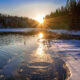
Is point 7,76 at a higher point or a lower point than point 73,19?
lower

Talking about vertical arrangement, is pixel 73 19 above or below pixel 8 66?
above

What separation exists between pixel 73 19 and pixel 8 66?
1440 inches

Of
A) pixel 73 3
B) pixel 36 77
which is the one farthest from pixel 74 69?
pixel 73 3

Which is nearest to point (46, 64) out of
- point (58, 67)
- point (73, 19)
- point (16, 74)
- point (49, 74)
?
point (58, 67)

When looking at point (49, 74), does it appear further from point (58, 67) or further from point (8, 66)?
point (8, 66)

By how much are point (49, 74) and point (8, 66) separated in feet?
8.27

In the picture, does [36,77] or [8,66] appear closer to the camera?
[36,77]

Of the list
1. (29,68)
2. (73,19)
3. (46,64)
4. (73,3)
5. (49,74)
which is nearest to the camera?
(49,74)

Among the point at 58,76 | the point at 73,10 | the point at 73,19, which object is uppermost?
the point at 73,10

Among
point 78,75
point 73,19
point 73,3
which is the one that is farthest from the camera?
point 73,3

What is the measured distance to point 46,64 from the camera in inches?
292

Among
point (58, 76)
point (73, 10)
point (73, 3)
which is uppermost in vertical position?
point (73, 3)

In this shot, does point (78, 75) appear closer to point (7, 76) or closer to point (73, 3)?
point (7, 76)

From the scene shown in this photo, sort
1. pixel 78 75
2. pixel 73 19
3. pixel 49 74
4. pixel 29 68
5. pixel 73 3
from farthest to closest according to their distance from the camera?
1. pixel 73 3
2. pixel 73 19
3. pixel 29 68
4. pixel 49 74
5. pixel 78 75
